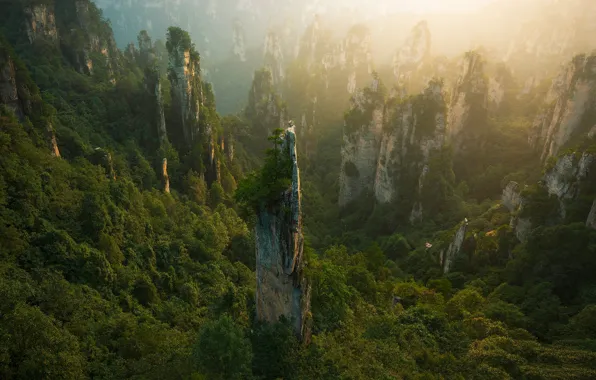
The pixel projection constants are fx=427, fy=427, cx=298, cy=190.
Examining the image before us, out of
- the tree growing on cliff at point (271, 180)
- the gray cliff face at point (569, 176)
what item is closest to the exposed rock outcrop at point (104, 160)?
the tree growing on cliff at point (271, 180)

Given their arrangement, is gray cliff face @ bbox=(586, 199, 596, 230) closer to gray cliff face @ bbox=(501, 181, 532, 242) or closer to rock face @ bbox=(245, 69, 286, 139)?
gray cliff face @ bbox=(501, 181, 532, 242)

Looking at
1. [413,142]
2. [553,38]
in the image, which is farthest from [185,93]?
[553,38]

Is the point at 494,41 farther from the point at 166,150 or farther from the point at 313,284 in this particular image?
the point at 313,284

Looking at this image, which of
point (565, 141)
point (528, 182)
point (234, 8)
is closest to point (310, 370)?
point (528, 182)

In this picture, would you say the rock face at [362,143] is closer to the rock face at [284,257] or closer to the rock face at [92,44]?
the rock face at [92,44]

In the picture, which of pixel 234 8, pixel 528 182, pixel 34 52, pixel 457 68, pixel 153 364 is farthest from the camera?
pixel 234 8

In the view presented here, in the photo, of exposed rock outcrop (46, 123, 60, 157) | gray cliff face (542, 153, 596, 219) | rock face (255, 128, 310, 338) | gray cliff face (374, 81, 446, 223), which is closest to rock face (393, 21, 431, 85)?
gray cliff face (374, 81, 446, 223)
